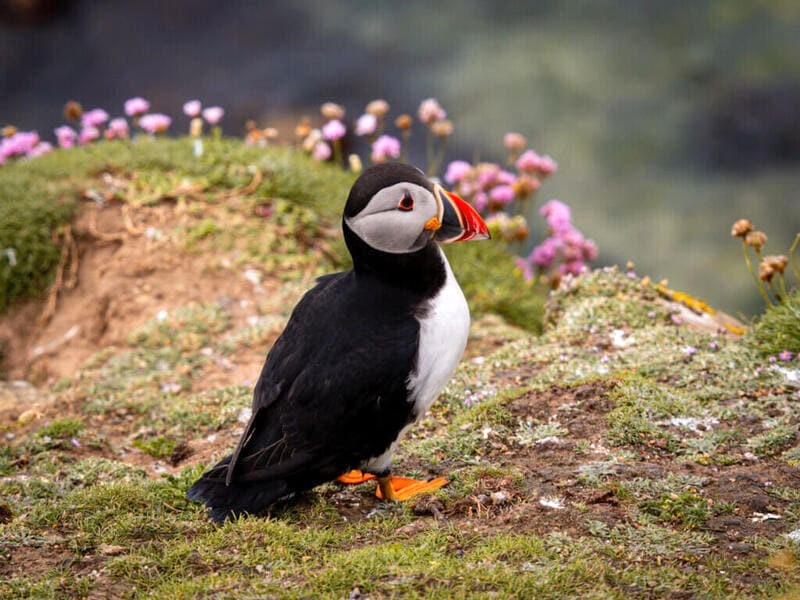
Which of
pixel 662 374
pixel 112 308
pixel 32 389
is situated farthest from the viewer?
pixel 112 308

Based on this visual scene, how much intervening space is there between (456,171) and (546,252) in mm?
1191

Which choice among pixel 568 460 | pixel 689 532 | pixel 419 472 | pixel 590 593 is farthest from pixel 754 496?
pixel 419 472

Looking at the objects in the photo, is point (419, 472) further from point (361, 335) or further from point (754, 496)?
point (754, 496)

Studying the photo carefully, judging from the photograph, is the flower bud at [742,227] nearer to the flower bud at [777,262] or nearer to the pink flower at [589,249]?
the flower bud at [777,262]

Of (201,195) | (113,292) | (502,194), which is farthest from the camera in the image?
(502,194)

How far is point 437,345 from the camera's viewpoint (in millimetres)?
3945

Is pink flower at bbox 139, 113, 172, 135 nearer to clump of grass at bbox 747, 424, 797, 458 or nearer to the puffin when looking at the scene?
the puffin

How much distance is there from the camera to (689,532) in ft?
12.4

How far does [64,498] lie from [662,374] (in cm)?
341

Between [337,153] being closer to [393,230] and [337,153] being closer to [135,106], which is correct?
[135,106]

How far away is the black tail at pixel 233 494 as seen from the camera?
4062 millimetres

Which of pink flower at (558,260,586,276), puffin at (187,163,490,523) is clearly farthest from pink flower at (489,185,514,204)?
puffin at (187,163,490,523)

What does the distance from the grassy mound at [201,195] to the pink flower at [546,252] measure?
28 cm

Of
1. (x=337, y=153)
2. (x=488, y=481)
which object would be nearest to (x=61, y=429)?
(x=488, y=481)
